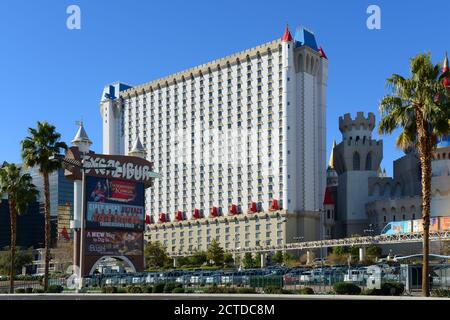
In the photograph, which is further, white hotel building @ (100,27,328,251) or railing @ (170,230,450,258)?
white hotel building @ (100,27,328,251)

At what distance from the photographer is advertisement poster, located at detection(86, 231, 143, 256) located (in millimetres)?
87688

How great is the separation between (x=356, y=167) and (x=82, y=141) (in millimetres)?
89651

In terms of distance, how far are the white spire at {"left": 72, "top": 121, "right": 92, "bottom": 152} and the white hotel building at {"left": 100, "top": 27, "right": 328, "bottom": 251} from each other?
145ft

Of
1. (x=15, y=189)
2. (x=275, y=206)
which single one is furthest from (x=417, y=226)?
(x=15, y=189)

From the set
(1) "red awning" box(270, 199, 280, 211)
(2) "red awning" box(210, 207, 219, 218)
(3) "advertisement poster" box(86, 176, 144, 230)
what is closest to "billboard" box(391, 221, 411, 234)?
(1) "red awning" box(270, 199, 280, 211)

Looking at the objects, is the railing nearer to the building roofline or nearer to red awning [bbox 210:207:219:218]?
red awning [bbox 210:207:219:218]

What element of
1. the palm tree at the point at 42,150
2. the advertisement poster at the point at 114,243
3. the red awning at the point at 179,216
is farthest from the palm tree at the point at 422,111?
the red awning at the point at 179,216

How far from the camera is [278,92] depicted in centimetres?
15362

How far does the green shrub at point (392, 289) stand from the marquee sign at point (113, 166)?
2104 inches

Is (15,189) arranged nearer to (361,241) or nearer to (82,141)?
(82,141)

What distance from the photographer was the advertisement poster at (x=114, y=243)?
8769cm

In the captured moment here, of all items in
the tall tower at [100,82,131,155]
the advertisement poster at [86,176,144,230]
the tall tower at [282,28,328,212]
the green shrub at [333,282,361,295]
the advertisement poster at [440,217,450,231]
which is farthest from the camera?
the tall tower at [100,82,131,155]

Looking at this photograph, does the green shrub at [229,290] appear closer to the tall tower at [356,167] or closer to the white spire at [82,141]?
the white spire at [82,141]
